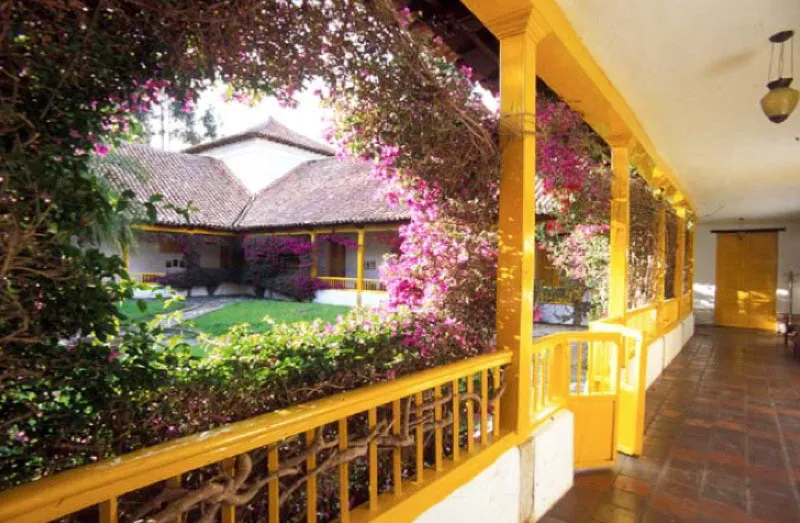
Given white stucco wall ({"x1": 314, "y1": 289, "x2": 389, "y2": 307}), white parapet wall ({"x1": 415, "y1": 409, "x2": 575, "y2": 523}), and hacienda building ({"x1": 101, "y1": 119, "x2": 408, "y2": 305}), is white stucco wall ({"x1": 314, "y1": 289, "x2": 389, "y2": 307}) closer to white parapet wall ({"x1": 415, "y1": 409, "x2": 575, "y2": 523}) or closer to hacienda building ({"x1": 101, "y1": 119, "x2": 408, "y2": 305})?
hacienda building ({"x1": 101, "y1": 119, "x2": 408, "y2": 305})

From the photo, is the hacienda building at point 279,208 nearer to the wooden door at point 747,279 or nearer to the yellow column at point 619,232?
the yellow column at point 619,232

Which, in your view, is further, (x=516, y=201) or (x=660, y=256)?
(x=660, y=256)

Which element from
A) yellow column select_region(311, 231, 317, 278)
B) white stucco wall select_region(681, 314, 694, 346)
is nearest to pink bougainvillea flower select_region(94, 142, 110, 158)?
white stucco wall select_region(681, 314, 694, 346)

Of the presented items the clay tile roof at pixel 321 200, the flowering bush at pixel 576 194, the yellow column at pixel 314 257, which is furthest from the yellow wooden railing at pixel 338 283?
the flowering bush at pixel 576 194

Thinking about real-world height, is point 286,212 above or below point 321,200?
below

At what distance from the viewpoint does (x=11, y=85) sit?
1.06 m

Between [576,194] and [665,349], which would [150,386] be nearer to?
[576,194]

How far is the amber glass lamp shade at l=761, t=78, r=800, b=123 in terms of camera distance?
2.88 m

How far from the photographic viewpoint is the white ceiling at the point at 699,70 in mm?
2502

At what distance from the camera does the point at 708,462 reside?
3324 mm

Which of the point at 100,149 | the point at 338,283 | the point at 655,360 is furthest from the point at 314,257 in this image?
the point at 100,149

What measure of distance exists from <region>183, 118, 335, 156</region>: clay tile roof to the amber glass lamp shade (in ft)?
36.6

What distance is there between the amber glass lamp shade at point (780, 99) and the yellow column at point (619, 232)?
4.82 feet

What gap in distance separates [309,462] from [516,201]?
66.2 inches
